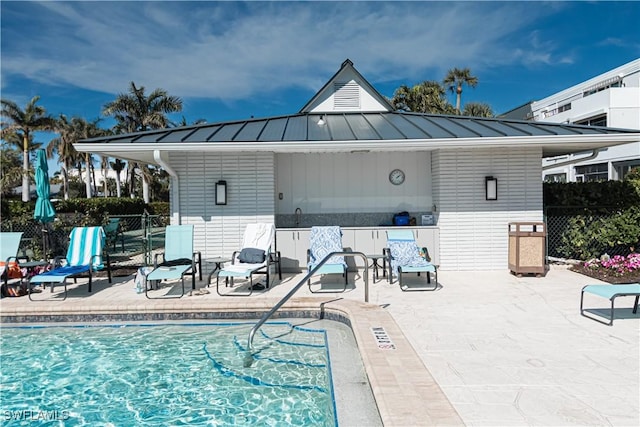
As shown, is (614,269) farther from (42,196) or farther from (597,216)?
(42,196)

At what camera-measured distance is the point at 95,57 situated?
45.9ft

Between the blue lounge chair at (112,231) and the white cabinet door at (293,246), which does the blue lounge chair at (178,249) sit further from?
the blue lounge chair at (112,231)

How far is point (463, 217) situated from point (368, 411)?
6.97 meters

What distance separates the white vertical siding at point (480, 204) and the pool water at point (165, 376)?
510cm

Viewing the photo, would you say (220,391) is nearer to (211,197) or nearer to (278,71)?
(211,197)

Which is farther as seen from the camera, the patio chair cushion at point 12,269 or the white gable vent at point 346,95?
the white gable vent at point 346,95

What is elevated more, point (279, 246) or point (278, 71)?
point (278, 71)

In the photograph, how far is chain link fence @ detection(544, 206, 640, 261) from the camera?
969 centimetres

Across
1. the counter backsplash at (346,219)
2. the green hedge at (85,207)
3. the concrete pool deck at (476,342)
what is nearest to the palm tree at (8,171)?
the green hedge at (85,207)

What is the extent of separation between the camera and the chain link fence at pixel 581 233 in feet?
31.8

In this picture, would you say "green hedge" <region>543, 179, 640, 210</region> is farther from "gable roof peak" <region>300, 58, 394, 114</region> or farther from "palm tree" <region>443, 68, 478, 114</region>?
"palm tree" <region>443, 68, 478, 114</region>

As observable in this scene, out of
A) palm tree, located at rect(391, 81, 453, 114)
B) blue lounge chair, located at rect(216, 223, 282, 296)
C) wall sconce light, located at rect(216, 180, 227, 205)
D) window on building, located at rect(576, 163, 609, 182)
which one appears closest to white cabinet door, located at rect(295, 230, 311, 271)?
blue lounge chair, located at rect(216, 223, 282, 296)

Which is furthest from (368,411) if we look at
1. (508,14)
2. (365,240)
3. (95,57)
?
(95,57)

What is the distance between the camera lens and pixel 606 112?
2411 centimetres
